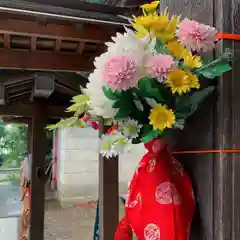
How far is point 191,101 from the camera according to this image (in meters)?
0.70

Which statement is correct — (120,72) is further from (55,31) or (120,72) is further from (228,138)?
(55,31)

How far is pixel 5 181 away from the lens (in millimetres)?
9047

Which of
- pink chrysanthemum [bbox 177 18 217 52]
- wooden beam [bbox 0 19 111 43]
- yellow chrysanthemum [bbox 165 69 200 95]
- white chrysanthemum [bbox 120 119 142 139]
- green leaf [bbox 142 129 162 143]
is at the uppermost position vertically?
wooden beam [bbox 0 19 111 43]

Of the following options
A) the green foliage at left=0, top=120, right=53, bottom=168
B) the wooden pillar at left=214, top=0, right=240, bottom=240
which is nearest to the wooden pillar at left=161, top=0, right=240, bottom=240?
the wooden pillar at left=214, top=0, right=240, bottom=240

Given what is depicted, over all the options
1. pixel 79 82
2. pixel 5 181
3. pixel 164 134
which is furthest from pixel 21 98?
pixel 5 181

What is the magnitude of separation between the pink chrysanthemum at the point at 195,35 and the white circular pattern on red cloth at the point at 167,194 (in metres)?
0.30

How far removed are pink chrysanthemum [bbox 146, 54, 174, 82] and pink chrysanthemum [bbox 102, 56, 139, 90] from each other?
0.04 m

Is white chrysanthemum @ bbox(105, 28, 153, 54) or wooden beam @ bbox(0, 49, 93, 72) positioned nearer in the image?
white chrysanthemum @ bbox(105, 28, 153, 54)

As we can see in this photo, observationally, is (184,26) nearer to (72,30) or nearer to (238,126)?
(238,126)

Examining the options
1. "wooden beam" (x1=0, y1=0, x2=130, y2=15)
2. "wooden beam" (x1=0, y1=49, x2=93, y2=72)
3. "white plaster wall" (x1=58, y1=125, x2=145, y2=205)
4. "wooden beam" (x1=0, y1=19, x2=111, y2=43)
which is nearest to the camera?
"wooden beam" (x1=0, y1=0, x2=130, y2=15)

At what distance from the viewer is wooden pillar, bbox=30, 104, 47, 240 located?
10.7ft

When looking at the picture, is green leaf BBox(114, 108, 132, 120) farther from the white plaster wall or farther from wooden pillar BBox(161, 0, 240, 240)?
the white plaster wall

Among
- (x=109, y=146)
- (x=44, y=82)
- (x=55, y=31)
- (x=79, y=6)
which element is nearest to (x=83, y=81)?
(x=44, y=82)

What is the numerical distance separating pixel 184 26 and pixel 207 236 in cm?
45
